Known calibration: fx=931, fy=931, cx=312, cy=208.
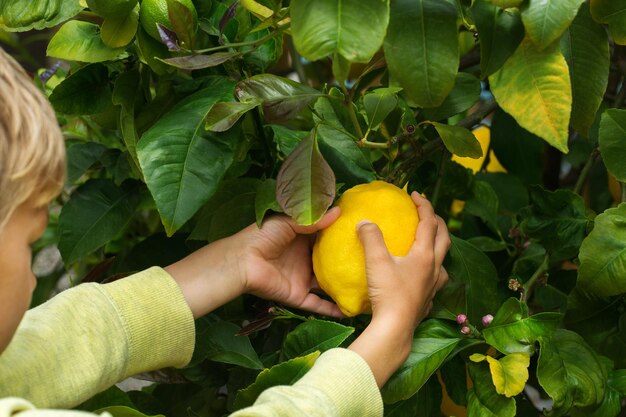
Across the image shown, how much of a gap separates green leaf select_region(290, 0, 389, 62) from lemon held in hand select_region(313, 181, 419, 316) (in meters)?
0.17

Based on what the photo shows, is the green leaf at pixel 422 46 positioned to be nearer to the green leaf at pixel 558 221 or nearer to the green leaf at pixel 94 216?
the green leaf at pixel 558 221

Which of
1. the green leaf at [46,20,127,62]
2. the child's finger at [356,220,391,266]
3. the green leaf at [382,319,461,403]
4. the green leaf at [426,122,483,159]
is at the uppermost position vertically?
the green leaf at [46,20,127,62]

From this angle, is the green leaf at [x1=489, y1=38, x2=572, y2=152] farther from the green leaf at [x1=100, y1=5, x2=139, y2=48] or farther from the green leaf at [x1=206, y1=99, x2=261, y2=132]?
the green leaf at [x1=100, y1=5, x2=139, y2=48]

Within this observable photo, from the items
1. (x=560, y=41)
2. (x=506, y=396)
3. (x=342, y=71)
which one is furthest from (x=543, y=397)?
(x=342, y=71)

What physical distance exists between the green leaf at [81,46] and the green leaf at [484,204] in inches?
15.1

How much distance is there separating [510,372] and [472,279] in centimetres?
13

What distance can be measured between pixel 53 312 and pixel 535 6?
0.48 meters

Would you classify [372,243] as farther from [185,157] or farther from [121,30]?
[121,30]

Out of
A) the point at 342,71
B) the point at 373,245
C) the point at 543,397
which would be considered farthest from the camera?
the point at 543,397

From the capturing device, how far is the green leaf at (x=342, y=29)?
0.61 metres

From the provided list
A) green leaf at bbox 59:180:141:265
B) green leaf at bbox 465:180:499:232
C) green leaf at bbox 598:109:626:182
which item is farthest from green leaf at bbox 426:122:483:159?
green leaf at bbox 59:180:141:265

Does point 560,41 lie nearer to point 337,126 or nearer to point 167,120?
point 337,126

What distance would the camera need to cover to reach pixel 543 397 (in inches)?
43.6

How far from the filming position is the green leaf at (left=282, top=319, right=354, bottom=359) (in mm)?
762
